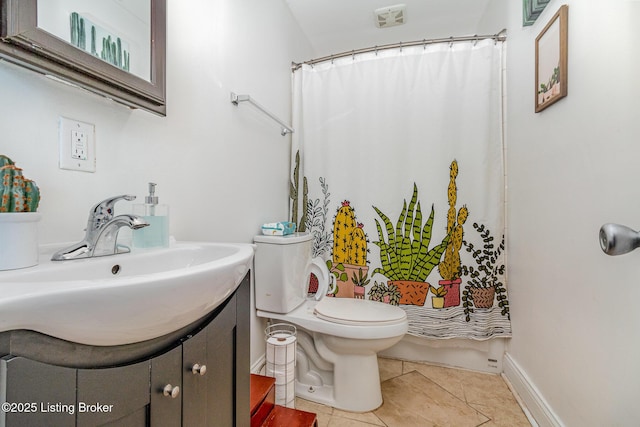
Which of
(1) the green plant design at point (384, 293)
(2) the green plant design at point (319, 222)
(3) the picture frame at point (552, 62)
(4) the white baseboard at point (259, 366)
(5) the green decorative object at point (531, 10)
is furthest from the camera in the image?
(2) the green plant design at point (319, 222)

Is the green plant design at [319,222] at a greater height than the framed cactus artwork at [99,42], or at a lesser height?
lesser

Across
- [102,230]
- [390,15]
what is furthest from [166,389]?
[390,15]

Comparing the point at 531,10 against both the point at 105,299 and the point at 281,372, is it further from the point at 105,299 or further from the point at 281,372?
the point at 281,372

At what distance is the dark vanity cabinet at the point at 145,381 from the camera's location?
1.16ft

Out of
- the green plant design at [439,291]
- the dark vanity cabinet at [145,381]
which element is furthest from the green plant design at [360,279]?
the dark vanity cabinet at [145,381]

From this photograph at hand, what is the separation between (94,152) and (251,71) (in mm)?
981

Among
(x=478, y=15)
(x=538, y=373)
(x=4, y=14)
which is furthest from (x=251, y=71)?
(x=538, y=373)

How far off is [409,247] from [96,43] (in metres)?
1.65

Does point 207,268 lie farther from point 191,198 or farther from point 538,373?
point 538,373

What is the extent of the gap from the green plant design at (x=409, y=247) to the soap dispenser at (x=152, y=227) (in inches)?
50.9

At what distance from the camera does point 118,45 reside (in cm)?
81

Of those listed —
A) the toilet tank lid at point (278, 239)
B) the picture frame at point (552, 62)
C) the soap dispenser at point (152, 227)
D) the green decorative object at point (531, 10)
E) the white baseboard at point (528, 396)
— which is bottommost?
the white baseboard at point (528, 396)

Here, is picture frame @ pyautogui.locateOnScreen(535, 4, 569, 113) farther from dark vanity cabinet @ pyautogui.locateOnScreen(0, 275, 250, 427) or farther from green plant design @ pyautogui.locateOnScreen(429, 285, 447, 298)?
dark vanity cabinet @ pyautogui.locateOnScreen(0, 275, 250, 427)

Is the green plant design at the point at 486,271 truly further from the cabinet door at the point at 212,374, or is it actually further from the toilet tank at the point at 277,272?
the cabinet door at the point at 212,374
